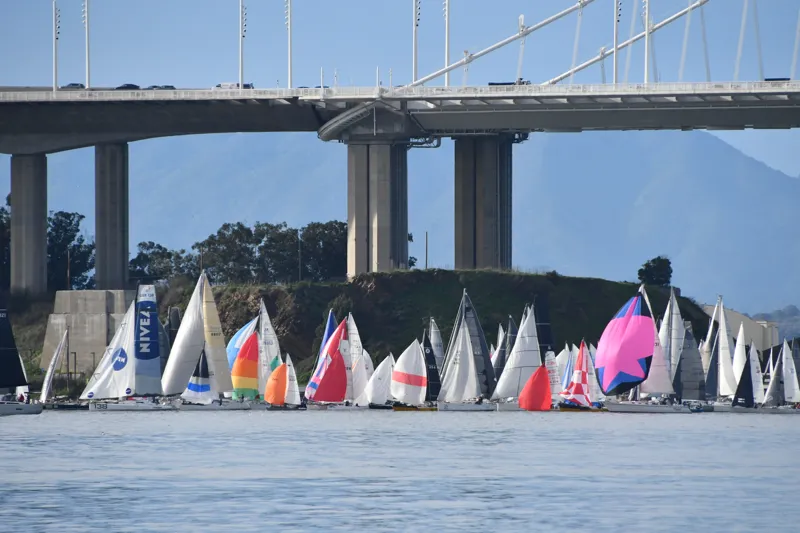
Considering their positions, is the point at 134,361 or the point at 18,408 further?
the point at 18,408

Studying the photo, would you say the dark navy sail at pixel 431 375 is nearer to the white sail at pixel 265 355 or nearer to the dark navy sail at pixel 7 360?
the white sail at pixel 265 355

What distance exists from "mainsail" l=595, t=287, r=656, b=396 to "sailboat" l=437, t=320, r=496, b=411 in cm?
803

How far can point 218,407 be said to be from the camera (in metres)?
105

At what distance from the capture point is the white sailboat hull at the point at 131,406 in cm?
10812

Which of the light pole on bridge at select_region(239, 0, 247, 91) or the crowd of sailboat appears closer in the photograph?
the crowd of sailboat

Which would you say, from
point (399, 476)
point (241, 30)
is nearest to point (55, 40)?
point (241, 30)

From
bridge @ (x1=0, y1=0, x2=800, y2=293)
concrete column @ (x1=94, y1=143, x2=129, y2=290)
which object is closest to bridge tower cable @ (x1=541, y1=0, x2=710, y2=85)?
bridge @ (x1=0, y1=0, x2=800, y2=293)

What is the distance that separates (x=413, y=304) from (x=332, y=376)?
4257 centimetres

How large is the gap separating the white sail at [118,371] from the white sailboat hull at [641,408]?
30.0m

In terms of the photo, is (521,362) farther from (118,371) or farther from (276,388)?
(118,371)

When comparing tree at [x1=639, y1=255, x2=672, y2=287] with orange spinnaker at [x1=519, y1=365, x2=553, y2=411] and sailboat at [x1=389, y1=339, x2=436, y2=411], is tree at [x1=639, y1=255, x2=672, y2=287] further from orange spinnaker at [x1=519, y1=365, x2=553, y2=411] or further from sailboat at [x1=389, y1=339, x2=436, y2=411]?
orange spinnaker at [x1=519, y1=365, x2=553, y2=411]

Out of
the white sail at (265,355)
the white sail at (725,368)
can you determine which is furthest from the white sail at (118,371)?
the white sail at (725,368)

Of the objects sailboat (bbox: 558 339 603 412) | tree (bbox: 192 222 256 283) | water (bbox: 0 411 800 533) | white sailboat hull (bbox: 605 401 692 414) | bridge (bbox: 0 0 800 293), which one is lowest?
water (bbox: 0 411 800 533)

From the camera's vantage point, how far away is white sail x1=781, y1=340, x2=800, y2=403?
4358 inches
